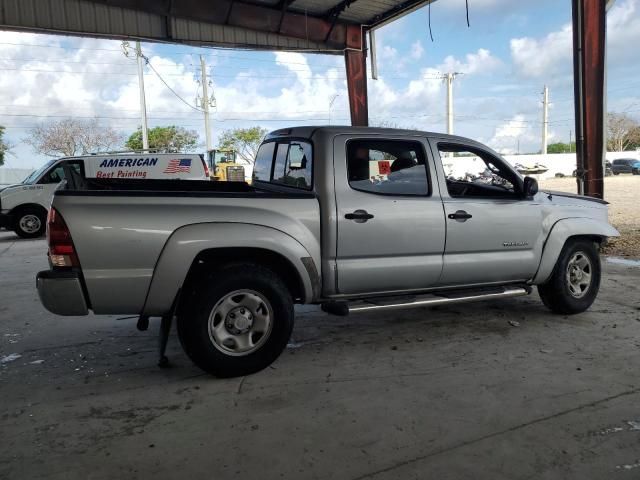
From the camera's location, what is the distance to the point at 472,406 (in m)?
3.48

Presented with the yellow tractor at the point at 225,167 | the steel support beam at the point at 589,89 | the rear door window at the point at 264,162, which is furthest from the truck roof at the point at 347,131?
the yellow tractor at the point at 225,167

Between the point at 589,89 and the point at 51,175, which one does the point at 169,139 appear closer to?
the point at 51,175

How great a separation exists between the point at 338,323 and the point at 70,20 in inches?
394

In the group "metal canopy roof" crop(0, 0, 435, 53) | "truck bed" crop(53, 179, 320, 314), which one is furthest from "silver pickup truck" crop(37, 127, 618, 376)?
"metal canopy roof" crop(0, 0, 435, 53)

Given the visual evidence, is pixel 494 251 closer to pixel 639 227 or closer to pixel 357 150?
pixel 357 150

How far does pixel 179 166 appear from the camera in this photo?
16.2m

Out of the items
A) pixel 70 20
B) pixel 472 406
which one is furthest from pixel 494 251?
Answer: pixel 70 20

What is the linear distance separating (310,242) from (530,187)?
2.30m

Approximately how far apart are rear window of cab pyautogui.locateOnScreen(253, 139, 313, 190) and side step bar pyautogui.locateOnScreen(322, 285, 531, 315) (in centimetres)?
104

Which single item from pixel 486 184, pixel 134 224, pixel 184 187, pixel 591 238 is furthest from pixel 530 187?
pixel 134 224

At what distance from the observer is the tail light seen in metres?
3.48

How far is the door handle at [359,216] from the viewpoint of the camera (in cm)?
422

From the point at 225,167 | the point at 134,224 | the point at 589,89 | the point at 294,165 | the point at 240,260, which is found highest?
the point at 225,167

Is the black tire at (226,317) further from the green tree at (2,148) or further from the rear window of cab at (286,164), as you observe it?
the green tree at (2,148)
